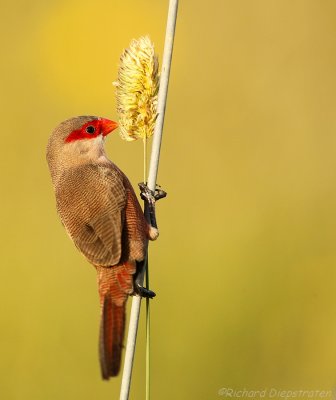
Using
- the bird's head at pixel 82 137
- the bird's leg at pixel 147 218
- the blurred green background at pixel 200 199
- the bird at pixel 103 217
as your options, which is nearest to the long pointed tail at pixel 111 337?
the bird at pixel 103 217

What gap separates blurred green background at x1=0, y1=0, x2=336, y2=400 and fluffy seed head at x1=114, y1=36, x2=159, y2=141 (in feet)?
5.37

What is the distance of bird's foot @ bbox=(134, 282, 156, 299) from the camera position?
273 cm

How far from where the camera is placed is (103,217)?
10.3 feet

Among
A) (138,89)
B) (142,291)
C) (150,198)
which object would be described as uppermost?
(138,89)

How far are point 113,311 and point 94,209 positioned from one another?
53 centimetres

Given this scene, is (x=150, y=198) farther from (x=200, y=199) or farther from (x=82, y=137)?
(x=200, y=199)

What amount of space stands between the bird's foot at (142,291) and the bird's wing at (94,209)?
125 mm

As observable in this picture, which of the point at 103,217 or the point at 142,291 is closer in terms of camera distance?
the point at 142,291

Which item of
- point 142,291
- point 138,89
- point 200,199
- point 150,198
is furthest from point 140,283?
point 200,199

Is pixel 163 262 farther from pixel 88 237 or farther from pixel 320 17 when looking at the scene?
pixel 320 17

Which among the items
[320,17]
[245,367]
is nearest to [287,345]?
[245,367]

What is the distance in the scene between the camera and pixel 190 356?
4.00 meters

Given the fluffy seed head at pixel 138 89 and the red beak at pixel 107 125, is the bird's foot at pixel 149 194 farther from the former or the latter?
the red beak at pixel 107 125

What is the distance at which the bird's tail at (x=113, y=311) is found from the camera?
2533 millimetres
